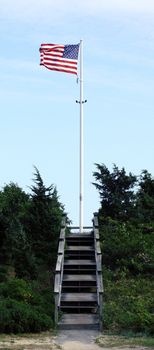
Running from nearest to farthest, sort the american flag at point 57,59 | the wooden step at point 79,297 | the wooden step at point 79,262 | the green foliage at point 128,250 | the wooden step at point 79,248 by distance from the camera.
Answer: the wooden step at point 79,297, the wooden step at point 79,262, the green foliage at point 128,250, the wooden step at point 79,248, the american flag at point 57,59

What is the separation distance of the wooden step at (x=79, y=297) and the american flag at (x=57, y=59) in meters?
9.63

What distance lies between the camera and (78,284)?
16812 mm

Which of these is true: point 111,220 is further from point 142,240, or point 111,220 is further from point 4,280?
point 4,280

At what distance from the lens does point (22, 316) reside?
12906 millimetres

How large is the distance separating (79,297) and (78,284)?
37.8 inches

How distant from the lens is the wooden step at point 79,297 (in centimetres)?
1560

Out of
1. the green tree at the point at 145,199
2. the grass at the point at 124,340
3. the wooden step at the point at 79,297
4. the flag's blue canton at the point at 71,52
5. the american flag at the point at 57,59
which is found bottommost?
the grass at the point at 124,340

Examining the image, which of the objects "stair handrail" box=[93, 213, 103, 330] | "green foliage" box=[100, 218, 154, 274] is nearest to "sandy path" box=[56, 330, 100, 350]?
"stair handrail" box=[93, 213, 103, 330]

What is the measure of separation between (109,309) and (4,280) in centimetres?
308

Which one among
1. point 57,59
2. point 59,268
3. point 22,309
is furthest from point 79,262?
point 57,59

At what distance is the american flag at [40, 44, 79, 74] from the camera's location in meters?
22.8

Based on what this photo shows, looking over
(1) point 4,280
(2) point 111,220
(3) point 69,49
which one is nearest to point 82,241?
(2) point 111,220

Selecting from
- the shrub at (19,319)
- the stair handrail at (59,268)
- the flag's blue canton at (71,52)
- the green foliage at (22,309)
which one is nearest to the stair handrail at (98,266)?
the stair handrail at (59,268)

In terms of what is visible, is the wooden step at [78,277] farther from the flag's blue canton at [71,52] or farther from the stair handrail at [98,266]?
the flag's blue canton at [71,52]
